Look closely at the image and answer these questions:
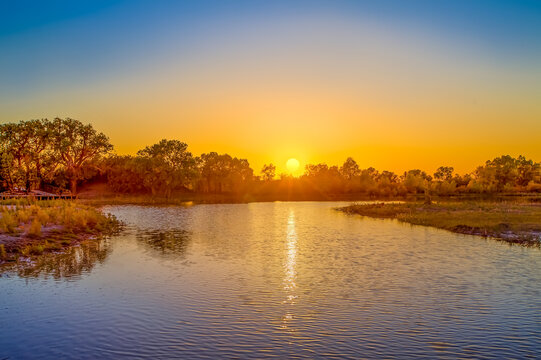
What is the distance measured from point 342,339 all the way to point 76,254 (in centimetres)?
2419

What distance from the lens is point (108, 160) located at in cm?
14800

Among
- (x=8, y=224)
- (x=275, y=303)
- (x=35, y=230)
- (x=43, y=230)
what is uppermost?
(x=8, y=224)

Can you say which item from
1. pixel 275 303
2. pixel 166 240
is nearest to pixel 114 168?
pixel 166 240

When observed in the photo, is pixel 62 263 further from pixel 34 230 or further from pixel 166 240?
pixel 166 240

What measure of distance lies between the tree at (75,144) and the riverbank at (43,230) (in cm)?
7630

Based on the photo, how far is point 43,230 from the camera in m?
37.7

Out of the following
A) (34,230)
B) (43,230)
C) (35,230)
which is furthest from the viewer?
(43,230)

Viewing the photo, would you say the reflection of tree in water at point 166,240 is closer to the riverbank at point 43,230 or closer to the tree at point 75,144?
the riverbank at point 43,230

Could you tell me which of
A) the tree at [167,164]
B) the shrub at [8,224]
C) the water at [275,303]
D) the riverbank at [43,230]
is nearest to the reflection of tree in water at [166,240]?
the water at [275,303]

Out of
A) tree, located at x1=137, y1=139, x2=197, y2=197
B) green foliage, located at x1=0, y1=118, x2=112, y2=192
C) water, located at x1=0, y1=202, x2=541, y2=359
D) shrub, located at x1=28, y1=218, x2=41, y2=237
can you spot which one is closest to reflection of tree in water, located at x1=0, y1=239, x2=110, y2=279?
water, located at x1=0, y1=202, x2=541, y2=359

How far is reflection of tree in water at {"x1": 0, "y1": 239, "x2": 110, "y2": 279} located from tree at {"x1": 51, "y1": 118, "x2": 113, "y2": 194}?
303 feet

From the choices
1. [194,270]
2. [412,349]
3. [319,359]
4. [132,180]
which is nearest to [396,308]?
[412,349]

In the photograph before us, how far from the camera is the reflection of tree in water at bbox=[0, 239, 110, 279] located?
2520 cm

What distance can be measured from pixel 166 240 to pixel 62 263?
45.7ft
